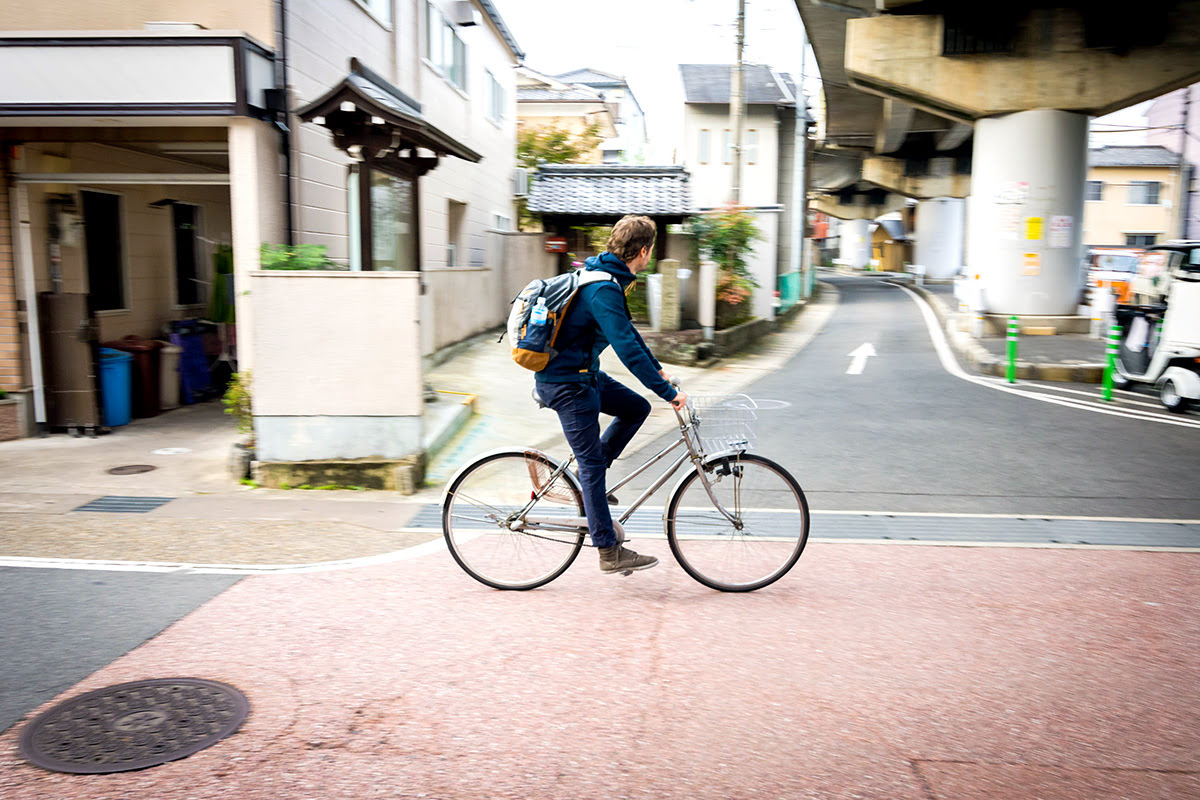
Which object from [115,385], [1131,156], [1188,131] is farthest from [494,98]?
[1131,156]

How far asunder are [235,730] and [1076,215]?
19683 mm

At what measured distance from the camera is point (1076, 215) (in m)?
18.8

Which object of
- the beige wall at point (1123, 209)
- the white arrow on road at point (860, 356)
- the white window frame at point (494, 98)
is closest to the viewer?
the white arrow on road at point (860, 356)

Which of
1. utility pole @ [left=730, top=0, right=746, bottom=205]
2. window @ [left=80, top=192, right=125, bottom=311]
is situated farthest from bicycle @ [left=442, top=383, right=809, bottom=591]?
utility pole @ [left=730, top=0, right=746, bottom=205]

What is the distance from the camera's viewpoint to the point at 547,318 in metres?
4.54

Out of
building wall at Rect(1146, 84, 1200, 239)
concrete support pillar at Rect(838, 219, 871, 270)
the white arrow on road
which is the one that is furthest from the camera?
concrete support pillar at Rect(838, 219, 871, 270)

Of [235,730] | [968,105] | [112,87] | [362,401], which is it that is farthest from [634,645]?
[968,105]

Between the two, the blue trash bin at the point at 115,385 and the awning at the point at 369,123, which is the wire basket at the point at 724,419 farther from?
the blue trash bin at the point at 115,385

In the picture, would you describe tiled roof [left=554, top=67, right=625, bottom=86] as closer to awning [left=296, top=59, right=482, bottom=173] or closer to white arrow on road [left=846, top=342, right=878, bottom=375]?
white arrow on road [left=846, top=342, right=878, bottom=375]

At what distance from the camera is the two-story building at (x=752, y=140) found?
35.5 metres

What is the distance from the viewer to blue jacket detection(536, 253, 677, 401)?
454 centimetres

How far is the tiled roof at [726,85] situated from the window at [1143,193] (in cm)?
2515

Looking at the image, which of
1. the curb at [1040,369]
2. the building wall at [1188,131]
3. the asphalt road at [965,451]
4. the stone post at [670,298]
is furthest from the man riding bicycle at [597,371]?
the building wall at [1188,131]

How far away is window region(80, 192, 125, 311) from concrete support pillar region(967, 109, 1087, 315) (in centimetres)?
1632
